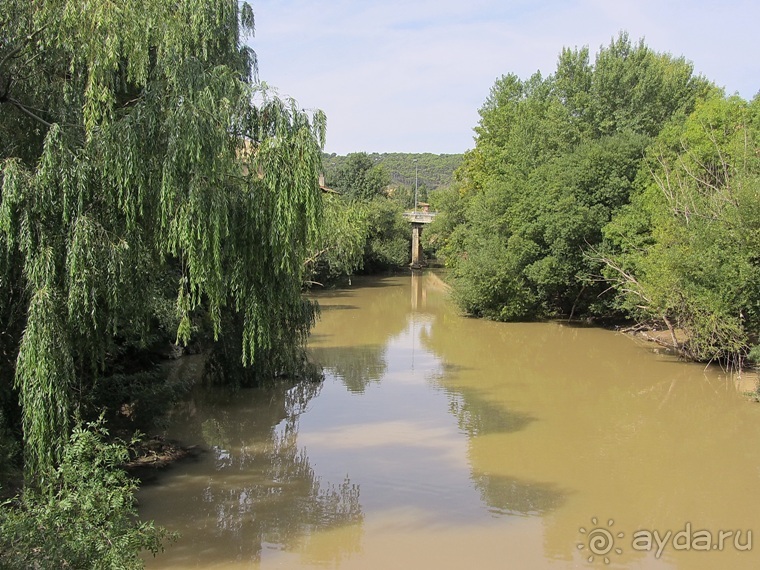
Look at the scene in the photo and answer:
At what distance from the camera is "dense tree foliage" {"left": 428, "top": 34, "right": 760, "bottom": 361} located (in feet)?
58.0

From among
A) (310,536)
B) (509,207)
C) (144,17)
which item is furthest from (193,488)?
(509,207)

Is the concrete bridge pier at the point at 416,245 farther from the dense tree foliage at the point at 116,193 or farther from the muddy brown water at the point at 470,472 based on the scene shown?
the dense tree foliage at the point at 116,193

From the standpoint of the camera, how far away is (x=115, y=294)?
319 inches

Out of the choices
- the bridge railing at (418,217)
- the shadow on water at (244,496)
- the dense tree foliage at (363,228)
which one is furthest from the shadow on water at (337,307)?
the bridge railing at (418,217)

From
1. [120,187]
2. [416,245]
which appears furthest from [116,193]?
[416,245]

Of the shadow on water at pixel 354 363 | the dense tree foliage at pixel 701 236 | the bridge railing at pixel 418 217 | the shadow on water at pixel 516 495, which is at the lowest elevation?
the shadow on water at pixel 516 495

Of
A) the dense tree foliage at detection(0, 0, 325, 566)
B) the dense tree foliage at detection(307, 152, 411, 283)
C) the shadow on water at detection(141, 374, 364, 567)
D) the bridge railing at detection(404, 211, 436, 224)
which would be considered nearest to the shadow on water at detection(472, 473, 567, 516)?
the shadow on water at detection(141, 374, 364, 567)

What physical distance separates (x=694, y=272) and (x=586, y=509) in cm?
1022

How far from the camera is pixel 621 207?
82.6 ft

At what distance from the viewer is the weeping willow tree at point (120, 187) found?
7.79 m

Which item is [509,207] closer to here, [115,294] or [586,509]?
[586,509]

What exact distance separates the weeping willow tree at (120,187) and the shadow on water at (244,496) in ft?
7.11

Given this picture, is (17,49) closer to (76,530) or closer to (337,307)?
(76,530)

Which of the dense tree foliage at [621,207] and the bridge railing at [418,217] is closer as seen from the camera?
the dense tree foliage at [621,207]
